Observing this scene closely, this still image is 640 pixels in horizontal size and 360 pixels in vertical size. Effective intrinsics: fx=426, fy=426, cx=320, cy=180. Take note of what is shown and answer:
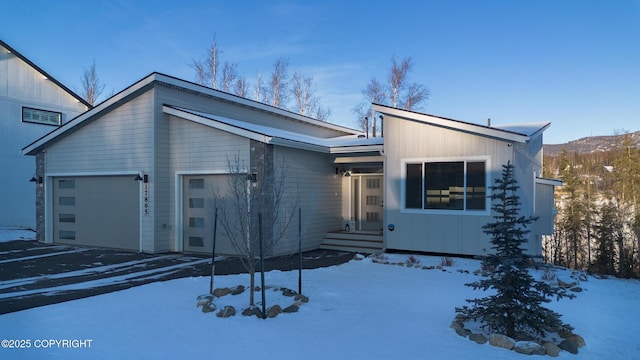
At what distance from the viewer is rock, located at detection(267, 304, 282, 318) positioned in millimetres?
5711

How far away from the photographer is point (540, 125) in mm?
11430

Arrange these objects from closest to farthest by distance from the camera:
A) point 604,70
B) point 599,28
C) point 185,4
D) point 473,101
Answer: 1. point 599,28
2. point 604,70
3. point 185,4
4. point 473,101

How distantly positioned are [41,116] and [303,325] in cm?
1999

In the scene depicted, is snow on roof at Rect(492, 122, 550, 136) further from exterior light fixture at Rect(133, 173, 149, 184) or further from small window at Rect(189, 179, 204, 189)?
exterior light fixture at Rect(133, 173, 149, 184)

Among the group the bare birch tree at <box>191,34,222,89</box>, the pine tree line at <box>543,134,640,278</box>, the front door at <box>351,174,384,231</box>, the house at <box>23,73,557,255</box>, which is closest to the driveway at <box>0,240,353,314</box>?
the house at <box>23,73,557,255</box>

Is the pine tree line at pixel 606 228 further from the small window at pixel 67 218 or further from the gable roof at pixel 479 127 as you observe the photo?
the small window at pixel 67 218

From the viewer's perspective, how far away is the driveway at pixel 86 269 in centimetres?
724

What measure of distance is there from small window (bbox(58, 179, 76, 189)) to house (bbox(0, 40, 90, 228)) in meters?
6.09

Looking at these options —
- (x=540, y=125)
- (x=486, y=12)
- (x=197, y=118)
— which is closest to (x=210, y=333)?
(x=197, y=118)

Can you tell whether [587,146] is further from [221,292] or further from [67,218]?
[221,292]

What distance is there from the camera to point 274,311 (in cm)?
577

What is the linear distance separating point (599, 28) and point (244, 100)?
38.4ft

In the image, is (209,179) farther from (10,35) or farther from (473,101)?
(473,101)

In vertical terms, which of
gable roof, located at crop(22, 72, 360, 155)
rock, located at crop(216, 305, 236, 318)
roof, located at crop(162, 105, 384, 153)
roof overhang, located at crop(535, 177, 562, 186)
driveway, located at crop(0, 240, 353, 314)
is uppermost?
gable roof, located at crop(22, 72, 360, 155)
